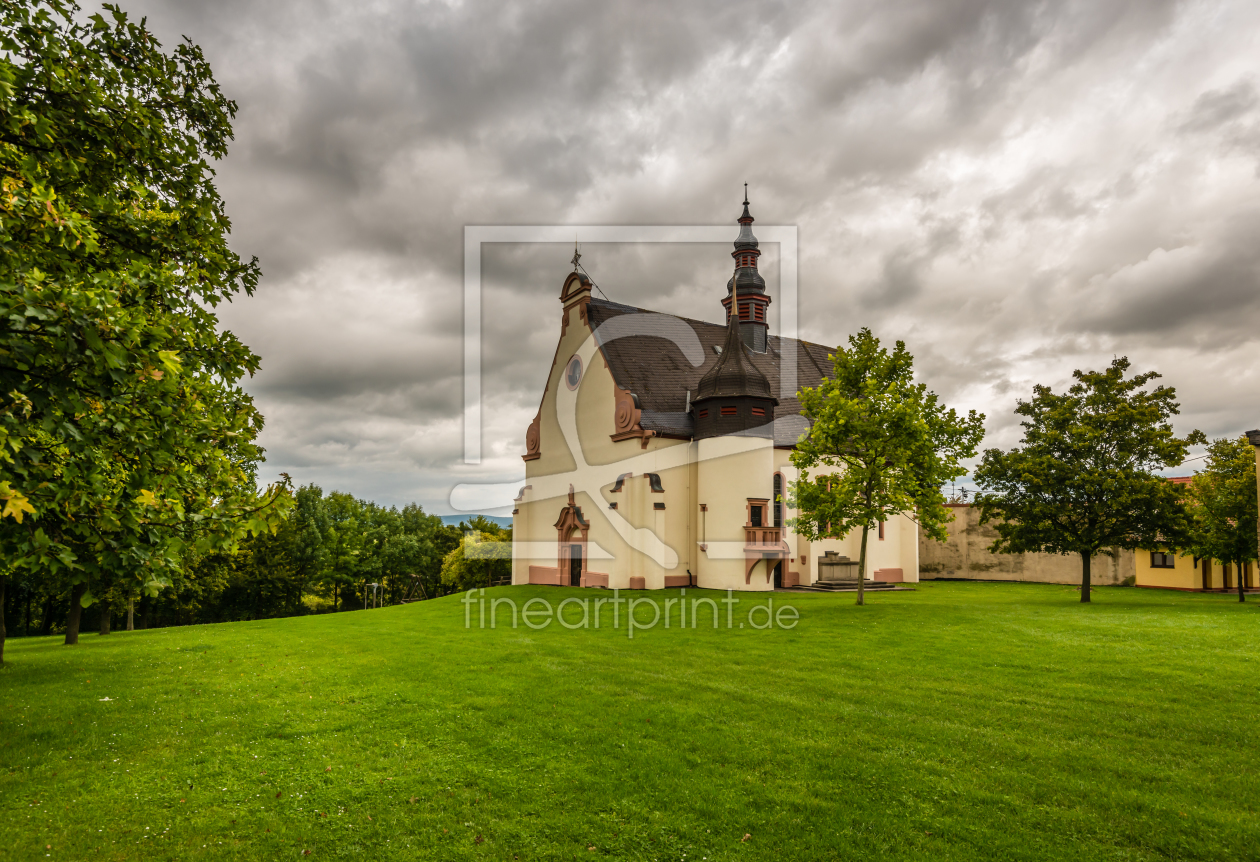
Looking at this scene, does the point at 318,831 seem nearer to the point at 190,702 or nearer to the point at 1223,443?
the point at 190,702

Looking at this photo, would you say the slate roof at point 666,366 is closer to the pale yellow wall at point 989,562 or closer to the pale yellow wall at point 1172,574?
the pale yellow wall at point 989,562

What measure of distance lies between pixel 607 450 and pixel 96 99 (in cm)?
2955

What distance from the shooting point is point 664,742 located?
909cm

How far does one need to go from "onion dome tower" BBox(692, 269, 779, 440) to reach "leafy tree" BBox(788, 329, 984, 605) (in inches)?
322

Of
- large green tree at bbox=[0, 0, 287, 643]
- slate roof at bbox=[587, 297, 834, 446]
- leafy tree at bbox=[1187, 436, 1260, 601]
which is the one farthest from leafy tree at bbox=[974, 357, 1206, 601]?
large green tree at bbox=[0, 0, 287, 643]

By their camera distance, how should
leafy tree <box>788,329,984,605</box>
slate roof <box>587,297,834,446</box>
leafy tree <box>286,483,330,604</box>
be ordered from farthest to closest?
leafy tree <box>286,483,330,604</box> < slate roof <box>587,297,834,446</box> < leafy tree <box>788,329,984,605</box>

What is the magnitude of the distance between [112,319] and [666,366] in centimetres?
3352

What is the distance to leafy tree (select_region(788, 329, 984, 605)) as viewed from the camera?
24281mm

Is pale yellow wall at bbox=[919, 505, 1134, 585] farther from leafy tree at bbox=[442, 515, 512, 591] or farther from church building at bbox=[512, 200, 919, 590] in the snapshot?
leafy tree at bbox=[442, 515, 512, 591]

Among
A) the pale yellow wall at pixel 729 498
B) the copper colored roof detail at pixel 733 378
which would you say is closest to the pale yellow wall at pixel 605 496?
the pale yellow wall at pixel 729 498

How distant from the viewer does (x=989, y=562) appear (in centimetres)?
4559

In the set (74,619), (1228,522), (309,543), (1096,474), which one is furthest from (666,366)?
(309,543)

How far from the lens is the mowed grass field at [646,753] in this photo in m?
6.42

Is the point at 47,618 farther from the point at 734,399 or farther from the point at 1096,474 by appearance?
the point at 1096,474
